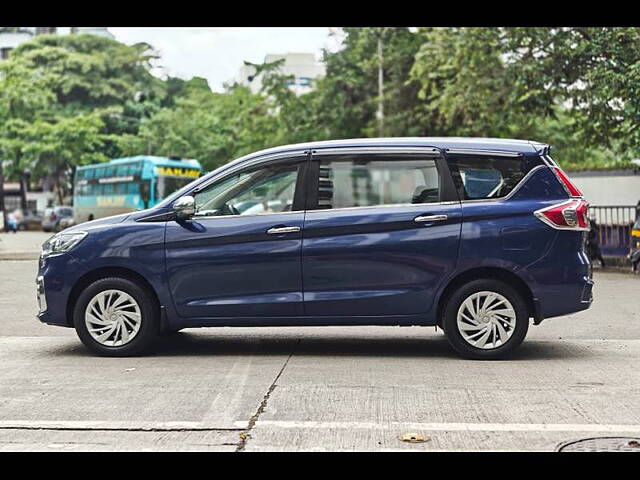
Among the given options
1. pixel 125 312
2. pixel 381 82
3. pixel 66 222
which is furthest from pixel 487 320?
pixel 66 222

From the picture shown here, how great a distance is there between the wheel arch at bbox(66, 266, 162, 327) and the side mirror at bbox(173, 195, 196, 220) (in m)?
0.63

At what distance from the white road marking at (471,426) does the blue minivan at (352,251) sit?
7.97 ft

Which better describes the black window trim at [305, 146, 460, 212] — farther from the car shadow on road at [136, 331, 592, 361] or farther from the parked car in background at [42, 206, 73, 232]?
the parked car in background at [42, 206, 73, 232]

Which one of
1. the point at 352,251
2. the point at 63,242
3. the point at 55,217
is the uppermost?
the point at 63,242

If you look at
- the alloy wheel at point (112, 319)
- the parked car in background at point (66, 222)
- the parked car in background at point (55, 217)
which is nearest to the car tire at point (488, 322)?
the alloy wheel at point (112, 319)

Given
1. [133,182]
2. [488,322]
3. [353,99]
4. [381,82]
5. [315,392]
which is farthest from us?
[353,99]

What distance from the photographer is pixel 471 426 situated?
607 centimetres

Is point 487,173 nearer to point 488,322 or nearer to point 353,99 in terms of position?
point 488,322

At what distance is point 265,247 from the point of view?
863 cm

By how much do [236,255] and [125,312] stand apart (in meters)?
1.10

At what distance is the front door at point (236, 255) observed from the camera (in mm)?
8625
